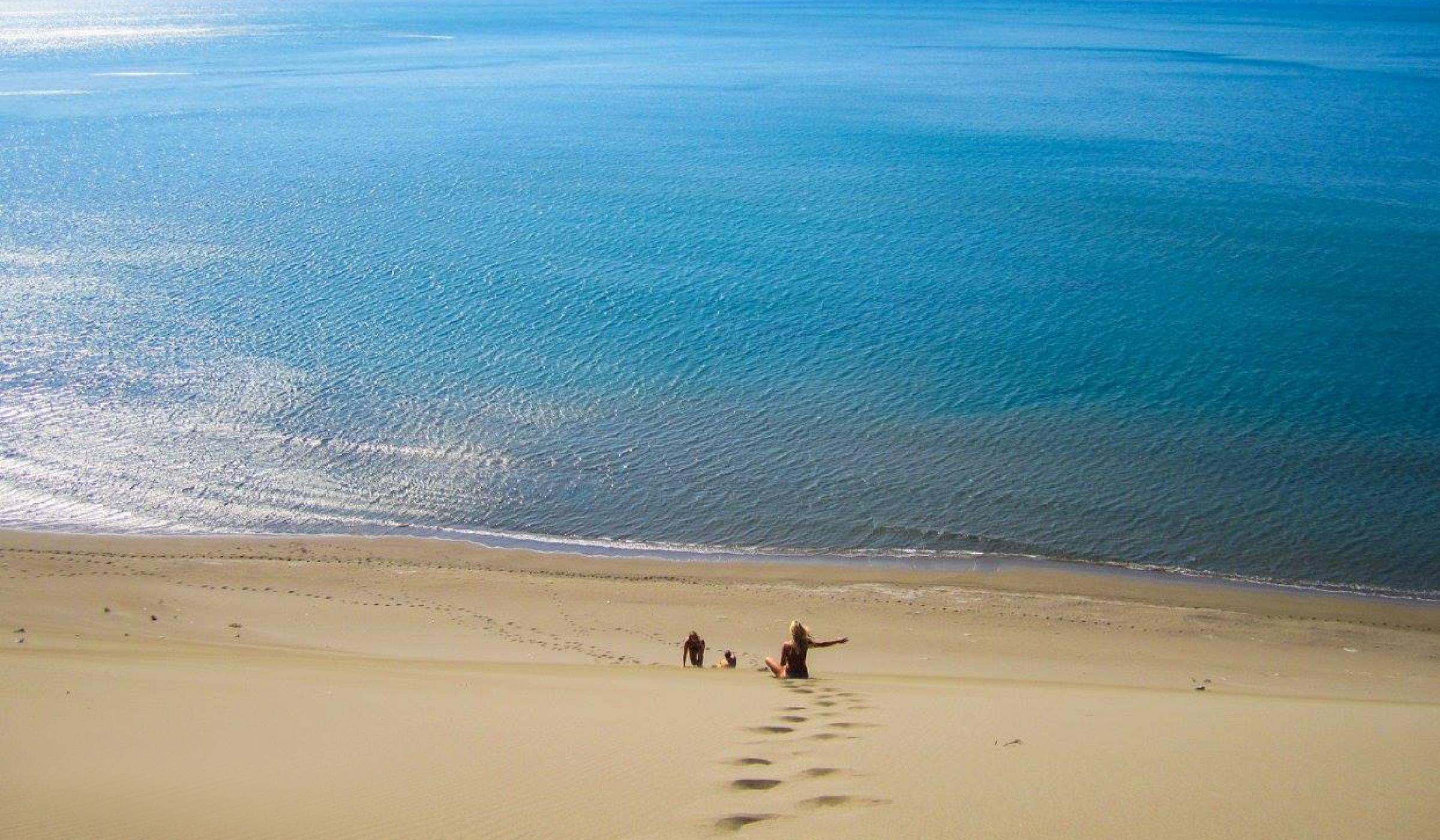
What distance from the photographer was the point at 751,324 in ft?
113

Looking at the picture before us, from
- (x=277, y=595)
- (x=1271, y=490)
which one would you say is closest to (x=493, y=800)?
(x=277, y=595)

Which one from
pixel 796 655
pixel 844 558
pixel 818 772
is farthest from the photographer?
pixel 844 558

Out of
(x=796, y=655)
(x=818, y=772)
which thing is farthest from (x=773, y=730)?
(x=796, y=655)

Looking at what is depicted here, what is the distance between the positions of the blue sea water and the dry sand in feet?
6.80

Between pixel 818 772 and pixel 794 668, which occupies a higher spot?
pixel 794 668

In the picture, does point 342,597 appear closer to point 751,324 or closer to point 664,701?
point 664,701

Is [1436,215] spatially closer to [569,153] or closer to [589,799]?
[569,153]

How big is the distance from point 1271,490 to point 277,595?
20522 mm

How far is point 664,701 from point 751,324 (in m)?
23.1

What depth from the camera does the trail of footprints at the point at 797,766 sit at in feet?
27.9

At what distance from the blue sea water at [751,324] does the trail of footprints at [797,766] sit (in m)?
10.9

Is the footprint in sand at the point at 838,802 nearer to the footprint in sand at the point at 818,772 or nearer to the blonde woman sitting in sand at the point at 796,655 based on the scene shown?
the footprint in sand at the point at 818,772

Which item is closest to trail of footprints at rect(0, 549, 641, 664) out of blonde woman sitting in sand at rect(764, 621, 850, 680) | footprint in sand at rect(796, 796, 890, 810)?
blonde woman sitting in sand at rect(764, 621, 850, 680)

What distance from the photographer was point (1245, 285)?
1464 inches
